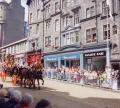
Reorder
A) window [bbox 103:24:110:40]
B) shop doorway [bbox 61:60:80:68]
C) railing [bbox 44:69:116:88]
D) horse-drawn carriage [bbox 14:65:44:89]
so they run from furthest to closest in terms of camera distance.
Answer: shop doorway [bbox 61:60:80:68] → window [bbox 103:24:110:40] → railing [bbox 44:69:116:88] → horse-drawn carriage [bbox 14:65:44:89]

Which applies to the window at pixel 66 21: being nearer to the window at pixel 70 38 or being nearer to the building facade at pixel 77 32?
the building facade at pixel 77 32

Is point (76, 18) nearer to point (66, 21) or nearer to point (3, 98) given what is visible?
point (66, 21)

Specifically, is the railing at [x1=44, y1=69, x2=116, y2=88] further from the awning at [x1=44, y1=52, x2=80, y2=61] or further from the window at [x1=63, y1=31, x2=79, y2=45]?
the window at [x1=63, y1=31, x2=79, y2=45]

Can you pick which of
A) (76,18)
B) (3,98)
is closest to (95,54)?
(76,18)

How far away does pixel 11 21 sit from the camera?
6981 centimetres

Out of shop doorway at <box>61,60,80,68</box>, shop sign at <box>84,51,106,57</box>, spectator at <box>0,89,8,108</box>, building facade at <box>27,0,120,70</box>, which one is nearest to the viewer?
spectator at <box>0,89,8,108</box>

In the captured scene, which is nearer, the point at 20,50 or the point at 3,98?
the point at 3,98

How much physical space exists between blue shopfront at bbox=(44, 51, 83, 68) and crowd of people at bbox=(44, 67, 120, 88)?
4202 millimetres

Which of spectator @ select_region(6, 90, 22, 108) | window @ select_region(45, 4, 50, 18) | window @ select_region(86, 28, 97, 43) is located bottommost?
spectator @ select_region(6, 90, 22, 108)

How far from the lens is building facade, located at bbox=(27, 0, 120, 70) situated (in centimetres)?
3111

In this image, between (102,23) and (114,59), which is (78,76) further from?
(102,23)

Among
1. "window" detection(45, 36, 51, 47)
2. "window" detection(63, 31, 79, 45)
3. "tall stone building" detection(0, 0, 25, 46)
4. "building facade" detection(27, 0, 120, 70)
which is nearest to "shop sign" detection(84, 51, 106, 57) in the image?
"building facade" detection(27, 0, 120, 70)

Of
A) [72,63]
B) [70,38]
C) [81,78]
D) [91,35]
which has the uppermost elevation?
[70,38]

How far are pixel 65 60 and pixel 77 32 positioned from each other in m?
4.43
